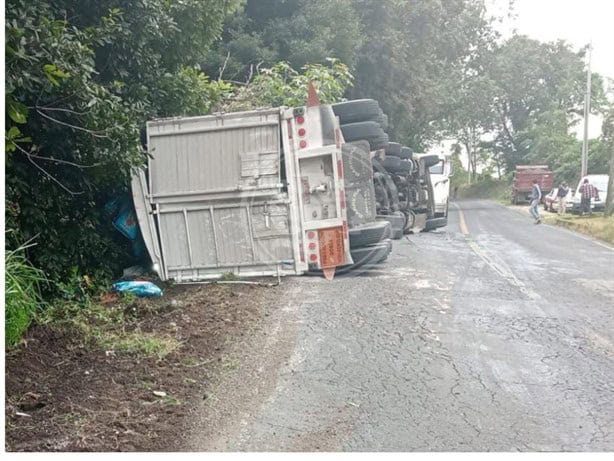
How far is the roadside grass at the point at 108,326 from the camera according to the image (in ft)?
17.3

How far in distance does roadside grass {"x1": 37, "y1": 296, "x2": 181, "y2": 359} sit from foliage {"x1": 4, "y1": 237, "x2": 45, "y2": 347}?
20cm

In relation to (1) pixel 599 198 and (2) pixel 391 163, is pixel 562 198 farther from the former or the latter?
(2) pixel 391 163

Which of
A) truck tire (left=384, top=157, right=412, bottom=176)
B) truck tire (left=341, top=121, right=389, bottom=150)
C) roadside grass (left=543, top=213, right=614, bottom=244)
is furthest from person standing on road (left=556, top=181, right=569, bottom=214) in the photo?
truck tire (left=341, top=121, right=389, bottom=150)

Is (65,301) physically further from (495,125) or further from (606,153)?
(495,125)

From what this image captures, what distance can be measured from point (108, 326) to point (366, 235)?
4.11 meters

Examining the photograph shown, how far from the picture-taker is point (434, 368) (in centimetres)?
484

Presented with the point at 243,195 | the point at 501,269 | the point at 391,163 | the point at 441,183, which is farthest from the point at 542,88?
the point at 243,195

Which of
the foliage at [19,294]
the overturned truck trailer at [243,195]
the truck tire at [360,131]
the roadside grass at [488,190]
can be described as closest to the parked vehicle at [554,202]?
the roadside grass at [488,190]

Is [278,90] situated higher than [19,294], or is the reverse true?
[278,90]

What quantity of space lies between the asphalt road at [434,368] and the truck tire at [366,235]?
45cm

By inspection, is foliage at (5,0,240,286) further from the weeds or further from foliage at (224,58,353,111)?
foliage at (224,58,353,111)

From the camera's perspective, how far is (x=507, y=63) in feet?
125

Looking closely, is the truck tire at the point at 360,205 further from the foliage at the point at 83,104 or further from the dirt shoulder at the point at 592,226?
the dirt shoulder at the point at 592,226
